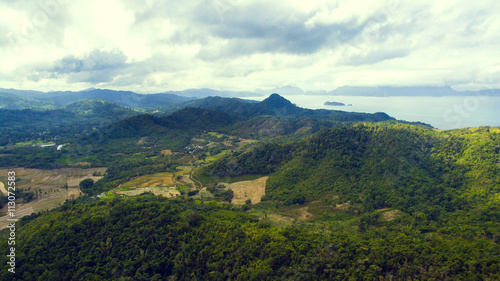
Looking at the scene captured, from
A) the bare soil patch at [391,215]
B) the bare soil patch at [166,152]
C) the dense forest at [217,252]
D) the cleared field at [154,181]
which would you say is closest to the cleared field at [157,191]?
the cleared field at [154,181]

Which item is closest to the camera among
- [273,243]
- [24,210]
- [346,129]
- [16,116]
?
[273,243]

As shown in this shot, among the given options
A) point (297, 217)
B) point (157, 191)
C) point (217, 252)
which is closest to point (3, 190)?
point (157, 191)

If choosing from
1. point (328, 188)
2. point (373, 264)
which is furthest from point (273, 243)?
point (328, 188)

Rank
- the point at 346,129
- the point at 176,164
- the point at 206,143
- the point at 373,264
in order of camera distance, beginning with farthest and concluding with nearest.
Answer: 1. the point at 206,143
2. the point at 176,164
3. the point at 346,129
4. the point at 373,264

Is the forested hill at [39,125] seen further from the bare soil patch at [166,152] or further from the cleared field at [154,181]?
the cleared field at [154,181]

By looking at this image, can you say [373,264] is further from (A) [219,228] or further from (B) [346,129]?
(B) [346,129]

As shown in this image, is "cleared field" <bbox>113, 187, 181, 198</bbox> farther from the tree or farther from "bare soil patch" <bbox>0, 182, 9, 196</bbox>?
"bare soil patch" <bbox>0, 182, 9, 196</bbox>

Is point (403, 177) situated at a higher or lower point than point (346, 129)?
lower

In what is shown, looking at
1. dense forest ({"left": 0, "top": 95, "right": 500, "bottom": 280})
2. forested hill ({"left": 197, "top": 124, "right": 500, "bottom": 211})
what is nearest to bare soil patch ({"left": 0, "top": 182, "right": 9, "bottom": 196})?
dense forest ({"left": 0, "top": 95, "right": 500, "bottom": 280})
